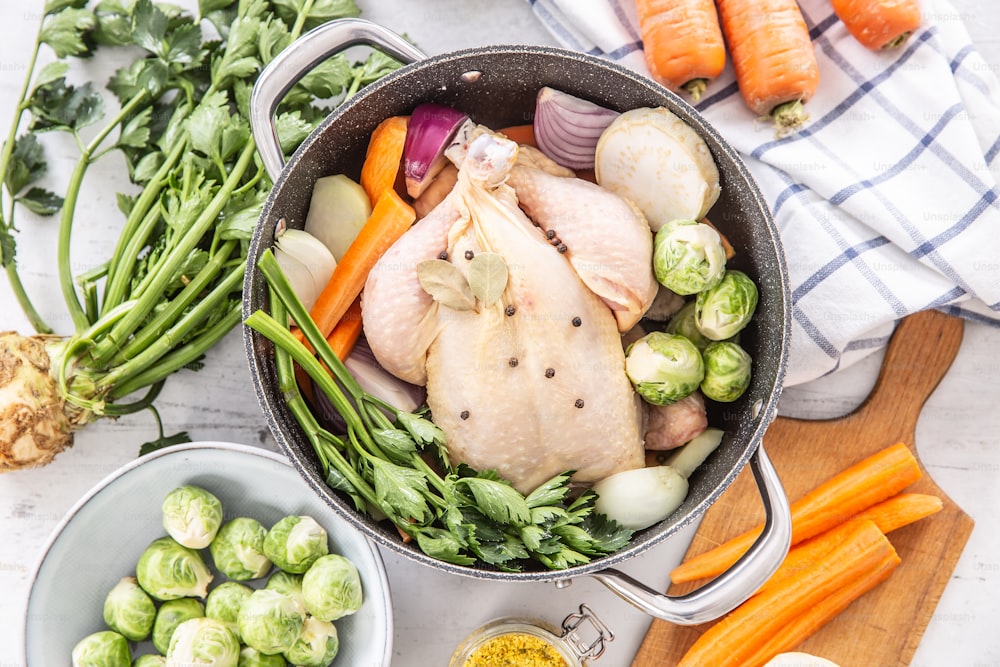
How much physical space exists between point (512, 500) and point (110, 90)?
5.23ft

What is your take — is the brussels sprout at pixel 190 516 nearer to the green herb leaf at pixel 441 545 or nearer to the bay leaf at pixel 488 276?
the green herb leaf at pixel 441 545

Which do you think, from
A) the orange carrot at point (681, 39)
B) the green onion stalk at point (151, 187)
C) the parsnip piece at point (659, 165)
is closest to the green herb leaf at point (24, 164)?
the green onion stalk at point (151, 187)

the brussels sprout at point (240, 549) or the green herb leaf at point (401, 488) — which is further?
the brussels sprout at point (240, 549)

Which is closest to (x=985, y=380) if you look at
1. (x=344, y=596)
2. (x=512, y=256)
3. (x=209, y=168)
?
(x=512, y=256)

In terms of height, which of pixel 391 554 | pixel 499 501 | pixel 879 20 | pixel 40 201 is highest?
pixel 879 20

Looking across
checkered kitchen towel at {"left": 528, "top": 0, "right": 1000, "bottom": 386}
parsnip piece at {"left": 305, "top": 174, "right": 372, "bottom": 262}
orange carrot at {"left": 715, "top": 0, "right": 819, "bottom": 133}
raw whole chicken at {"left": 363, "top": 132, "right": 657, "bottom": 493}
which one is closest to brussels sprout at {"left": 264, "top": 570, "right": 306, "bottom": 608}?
raw whole chicken at {"left": 363, "top": 132, "right": 657, "bottom": 493}

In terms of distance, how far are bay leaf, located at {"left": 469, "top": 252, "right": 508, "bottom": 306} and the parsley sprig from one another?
0.32 metres

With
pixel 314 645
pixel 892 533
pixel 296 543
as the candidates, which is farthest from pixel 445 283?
pixel 892 533

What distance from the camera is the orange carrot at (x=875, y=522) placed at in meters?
Answer: 2.20

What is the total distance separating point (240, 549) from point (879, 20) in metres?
2.14

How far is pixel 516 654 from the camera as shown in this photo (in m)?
2.20

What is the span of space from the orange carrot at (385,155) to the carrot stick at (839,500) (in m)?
1.31

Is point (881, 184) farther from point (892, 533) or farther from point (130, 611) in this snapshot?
point (130, 611)

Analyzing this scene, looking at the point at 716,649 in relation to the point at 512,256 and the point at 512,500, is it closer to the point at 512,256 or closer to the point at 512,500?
the point at 512,500
